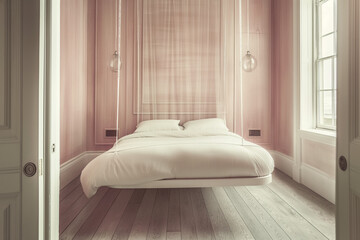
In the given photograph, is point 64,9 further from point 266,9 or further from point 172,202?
point 266,9

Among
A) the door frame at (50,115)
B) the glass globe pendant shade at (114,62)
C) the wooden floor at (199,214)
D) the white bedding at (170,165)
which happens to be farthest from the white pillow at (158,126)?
the door frame at (50,115)

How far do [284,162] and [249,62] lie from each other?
67.7 inches

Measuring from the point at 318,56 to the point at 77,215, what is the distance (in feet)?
11.2

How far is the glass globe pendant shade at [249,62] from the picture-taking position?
13.3 ft

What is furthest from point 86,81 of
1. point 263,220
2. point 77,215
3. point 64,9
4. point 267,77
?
point 263,220

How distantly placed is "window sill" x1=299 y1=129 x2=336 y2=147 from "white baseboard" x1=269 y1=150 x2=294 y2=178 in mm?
539

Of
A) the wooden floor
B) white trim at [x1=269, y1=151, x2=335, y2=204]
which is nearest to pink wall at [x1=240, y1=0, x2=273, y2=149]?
white trim at [x1=269, y1=151, x2=335, y2=204]

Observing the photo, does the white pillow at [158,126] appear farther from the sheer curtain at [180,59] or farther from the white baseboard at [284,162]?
the white baseboard at [284,162]

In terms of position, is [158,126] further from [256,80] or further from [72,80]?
[256,80]

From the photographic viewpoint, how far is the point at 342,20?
91 centimetres

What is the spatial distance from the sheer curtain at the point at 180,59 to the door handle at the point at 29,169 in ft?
10.7

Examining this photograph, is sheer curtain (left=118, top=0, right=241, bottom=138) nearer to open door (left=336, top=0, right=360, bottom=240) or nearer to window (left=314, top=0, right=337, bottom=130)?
window (left=314, top=0, right=337, bottom=130)

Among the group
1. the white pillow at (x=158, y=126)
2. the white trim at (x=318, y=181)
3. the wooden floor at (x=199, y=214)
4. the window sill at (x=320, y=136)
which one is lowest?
the wooden floor at (x=199, y=214)

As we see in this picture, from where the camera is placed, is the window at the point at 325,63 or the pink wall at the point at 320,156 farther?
the window at the point at 325,63
